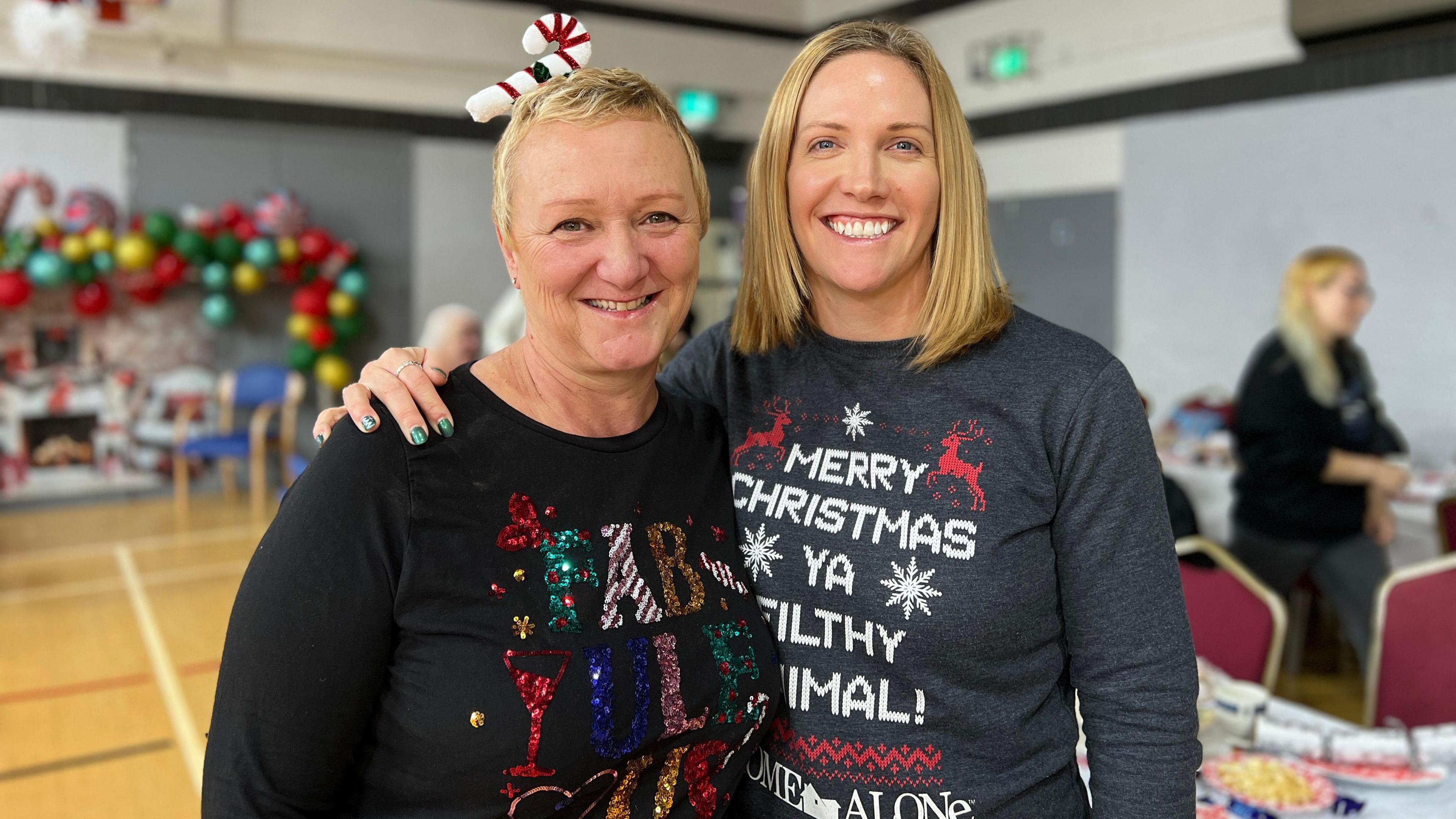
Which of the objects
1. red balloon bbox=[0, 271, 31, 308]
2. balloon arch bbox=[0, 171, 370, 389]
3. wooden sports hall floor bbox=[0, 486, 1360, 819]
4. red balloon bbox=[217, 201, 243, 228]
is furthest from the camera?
red balloon bbox=[217, 201, 243, 228]

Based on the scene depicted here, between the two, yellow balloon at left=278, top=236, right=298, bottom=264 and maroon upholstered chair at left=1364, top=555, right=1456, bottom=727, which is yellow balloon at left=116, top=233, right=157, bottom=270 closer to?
yellow balloon at left=278, top=236, right=298, bottom=264

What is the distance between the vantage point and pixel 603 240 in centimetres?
110

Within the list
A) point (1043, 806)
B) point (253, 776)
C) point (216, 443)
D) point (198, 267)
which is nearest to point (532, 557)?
point (253, 776)

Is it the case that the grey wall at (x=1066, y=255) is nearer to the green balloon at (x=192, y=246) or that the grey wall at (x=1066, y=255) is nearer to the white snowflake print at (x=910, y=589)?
the green balloon at (x=192, y=246)

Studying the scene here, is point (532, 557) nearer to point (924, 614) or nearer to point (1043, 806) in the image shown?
point (924, 614)

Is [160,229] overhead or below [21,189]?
below

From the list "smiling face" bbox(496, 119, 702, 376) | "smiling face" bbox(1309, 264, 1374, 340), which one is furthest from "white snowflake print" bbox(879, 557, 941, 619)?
"smiling face" bbox(1309, 264, 1374, 340)

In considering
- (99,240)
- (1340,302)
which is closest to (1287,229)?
(1340,302)

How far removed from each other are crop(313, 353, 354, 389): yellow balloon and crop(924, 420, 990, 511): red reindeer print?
7.24m

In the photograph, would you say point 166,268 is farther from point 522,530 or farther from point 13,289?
point 522,530

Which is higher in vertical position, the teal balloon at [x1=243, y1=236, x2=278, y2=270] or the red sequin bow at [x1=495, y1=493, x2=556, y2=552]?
the teal balloon at [x1=243, y1=236, x2=278, y2=270]

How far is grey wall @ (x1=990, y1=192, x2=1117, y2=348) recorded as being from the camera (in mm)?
7387

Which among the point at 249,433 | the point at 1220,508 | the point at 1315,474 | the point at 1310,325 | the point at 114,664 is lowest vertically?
the point at 114,664

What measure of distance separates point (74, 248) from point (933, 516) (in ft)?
24.6
